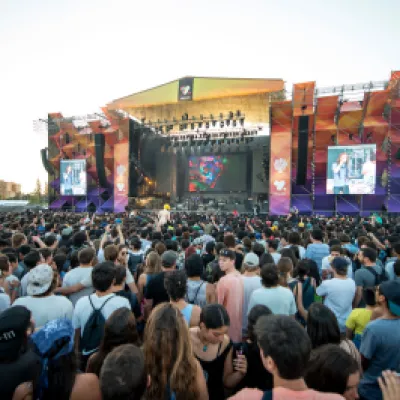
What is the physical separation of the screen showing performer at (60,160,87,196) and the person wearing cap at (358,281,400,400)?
1066 inches

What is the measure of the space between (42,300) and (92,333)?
0.61 m

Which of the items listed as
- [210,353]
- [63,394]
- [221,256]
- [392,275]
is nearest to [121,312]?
[63,394]

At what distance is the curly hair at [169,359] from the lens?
1.62 metres

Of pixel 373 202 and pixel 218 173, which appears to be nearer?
pixel 373 202

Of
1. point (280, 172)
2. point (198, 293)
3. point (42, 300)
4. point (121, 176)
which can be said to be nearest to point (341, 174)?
point (280, 172)

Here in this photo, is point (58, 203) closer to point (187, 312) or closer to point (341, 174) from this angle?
point (341, 174)

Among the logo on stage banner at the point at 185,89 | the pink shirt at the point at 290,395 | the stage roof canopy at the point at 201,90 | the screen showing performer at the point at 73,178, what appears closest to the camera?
the pink shirt at the point at 290,395

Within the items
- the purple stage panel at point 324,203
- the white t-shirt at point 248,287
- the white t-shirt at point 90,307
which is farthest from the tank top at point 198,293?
the purple stage panel at point 324,203

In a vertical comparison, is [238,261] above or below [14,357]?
below

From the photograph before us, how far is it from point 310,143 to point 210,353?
76.8 ft

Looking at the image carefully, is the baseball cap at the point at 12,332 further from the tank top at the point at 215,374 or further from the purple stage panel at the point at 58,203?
the purple stage panel at the point at 58,203

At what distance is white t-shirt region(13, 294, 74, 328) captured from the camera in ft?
8.21

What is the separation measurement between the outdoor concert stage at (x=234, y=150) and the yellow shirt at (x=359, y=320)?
62.8ft

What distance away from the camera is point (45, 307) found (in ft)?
8.35
